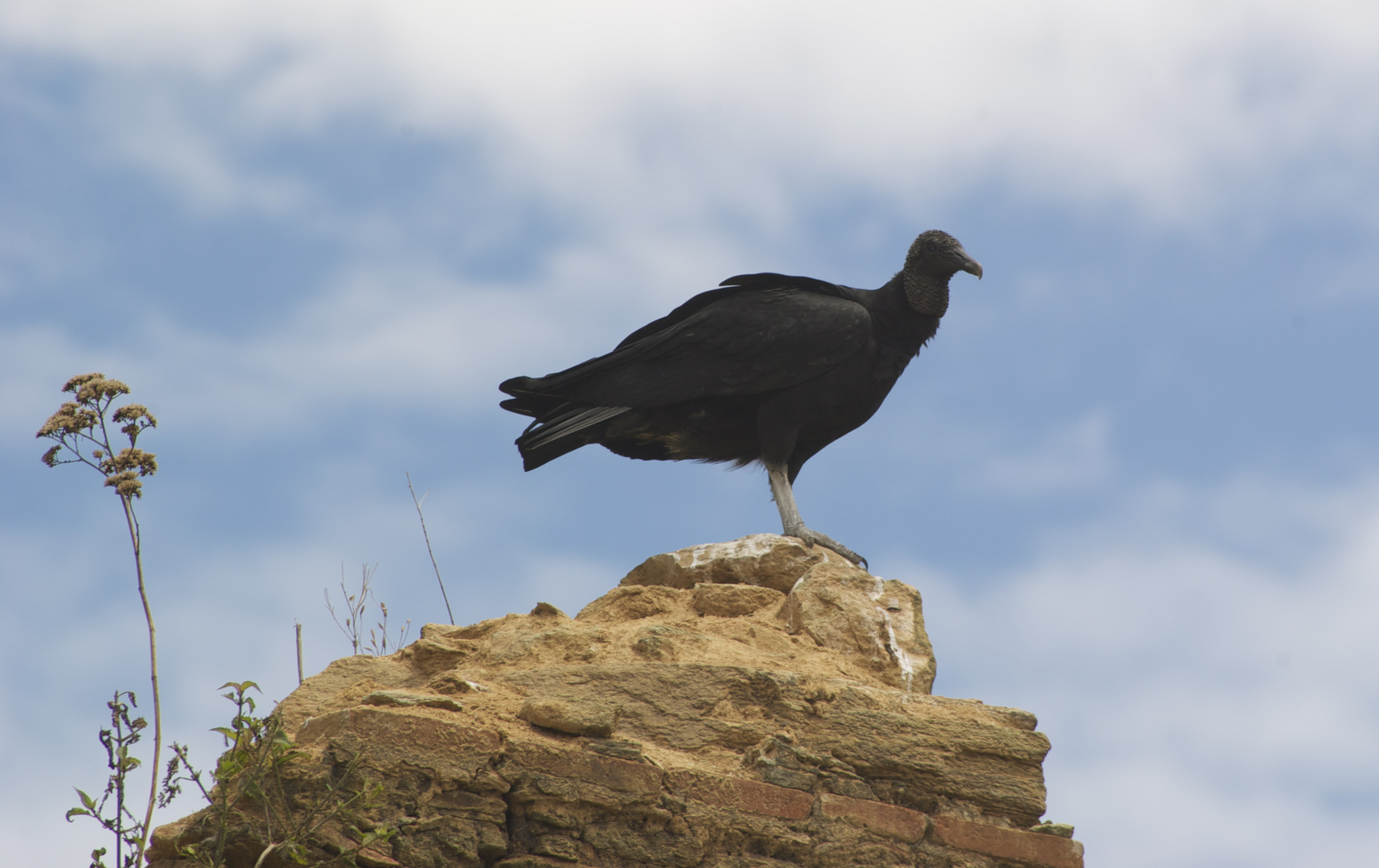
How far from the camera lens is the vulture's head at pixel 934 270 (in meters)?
5.41

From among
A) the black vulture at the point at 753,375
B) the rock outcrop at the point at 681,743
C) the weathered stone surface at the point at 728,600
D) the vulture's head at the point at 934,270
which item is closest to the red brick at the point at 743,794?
the rock outcrop at the point at 681,743

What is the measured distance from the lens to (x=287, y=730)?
321 cm

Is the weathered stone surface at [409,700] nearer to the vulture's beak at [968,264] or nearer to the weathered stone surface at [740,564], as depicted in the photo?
the weathered stone surface at [740,564]

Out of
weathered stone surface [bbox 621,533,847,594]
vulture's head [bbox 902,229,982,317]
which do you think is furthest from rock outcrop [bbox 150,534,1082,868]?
vulture's head [bbox 902,229,982,317]

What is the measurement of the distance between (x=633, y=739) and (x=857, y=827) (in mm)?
607

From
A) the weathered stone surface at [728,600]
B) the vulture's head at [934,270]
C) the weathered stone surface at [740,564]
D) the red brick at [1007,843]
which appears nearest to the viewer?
the red brick at [1007,843]

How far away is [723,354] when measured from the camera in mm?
5156

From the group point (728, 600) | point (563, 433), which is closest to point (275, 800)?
point (728, 600)

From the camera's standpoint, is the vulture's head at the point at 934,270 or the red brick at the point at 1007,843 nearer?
the red brick at the point at 1007,843

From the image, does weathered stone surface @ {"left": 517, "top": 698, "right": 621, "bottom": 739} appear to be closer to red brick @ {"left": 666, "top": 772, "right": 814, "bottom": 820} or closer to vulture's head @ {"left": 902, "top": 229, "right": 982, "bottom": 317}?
red brick @ {"left": 666, "top": 772, "right": 814, "bottom": 820}

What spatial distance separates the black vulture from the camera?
513cm

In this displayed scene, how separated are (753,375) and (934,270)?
0.96 metres

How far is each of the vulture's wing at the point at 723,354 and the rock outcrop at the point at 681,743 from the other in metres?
1.25

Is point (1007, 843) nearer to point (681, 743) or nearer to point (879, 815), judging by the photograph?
point (879, 815)
